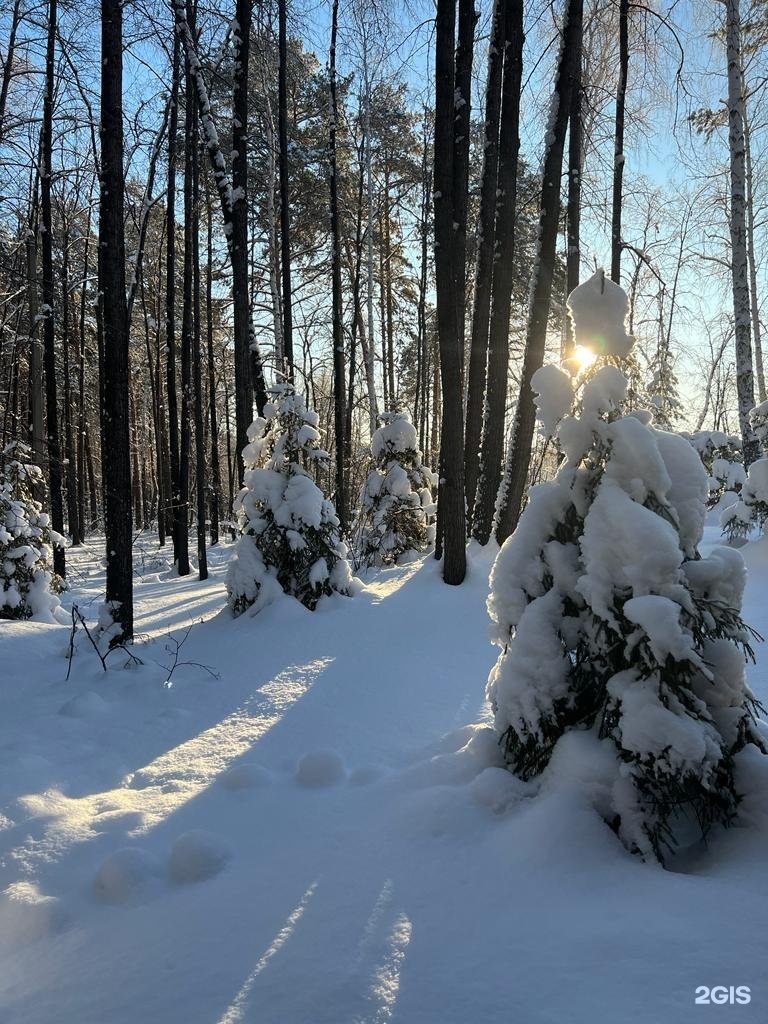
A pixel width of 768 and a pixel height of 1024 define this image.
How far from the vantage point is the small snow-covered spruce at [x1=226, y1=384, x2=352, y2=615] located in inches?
255

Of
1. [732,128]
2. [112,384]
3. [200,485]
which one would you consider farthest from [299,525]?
[732,128]

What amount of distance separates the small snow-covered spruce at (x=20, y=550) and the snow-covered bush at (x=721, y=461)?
50.9 feet

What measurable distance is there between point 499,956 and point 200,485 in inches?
502

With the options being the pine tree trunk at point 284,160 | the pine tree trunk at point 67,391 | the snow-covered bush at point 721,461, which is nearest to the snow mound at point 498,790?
the pine tree trunk at point 284,160

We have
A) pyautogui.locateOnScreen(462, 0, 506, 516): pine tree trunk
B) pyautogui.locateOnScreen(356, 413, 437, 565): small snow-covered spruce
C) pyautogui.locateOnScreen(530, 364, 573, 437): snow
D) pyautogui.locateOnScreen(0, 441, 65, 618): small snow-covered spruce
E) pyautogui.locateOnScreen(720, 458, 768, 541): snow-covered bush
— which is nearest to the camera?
pyautogui.locateOnScreen(530, 364, 573, 437): snow

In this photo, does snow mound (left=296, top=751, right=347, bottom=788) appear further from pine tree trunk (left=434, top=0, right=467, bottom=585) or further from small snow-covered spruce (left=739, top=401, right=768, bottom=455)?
small snow-covered spruce (left=739, top=401, right=768, bottom=455)

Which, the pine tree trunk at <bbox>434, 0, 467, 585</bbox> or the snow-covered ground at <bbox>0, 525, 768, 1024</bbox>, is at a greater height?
the pine tree trunk at <bbox>434, 0, 467, 585</bbox>

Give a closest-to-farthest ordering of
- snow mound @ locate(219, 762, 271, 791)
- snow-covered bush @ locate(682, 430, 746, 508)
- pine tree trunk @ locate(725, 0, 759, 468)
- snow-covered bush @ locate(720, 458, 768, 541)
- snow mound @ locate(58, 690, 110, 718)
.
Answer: snow mound @ locate(219, 762, 271, 791)
snow mound @ locate(58, 690, 110, 718)
snow-covered bush @ locate(720, 458, 768, 541)
pine tree trunk @ locate(725, 0, 759, 468)
snow-covered bush @ locate(682, 430, 746, 508)

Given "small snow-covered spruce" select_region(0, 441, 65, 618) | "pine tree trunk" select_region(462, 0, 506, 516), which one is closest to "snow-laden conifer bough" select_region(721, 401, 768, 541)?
"pine tree trunk" select_region(462, 0, 506, 516)

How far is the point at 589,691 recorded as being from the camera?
260 cm

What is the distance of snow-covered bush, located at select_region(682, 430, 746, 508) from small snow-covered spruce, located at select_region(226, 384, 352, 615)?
43.4 feet

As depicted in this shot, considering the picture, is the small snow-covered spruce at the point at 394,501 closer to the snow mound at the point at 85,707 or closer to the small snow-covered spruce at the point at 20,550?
the small snow-covered spruce at the point at 20,550

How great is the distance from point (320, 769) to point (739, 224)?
1108 cm

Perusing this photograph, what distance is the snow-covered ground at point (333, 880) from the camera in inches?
64.2
